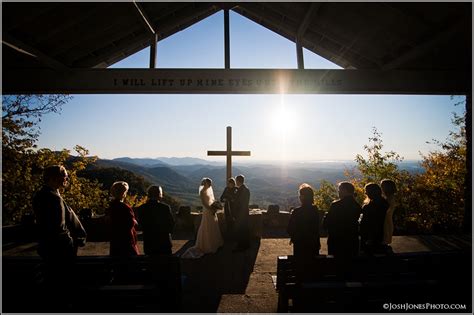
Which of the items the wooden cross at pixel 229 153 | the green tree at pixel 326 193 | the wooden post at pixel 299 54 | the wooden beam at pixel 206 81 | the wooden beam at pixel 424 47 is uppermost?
the wooden post at pixel 299 54

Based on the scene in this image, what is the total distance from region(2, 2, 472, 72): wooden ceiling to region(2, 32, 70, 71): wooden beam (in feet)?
0.06

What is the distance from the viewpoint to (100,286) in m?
3.05

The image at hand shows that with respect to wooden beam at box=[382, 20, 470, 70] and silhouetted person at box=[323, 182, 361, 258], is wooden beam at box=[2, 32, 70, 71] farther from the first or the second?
wooden beam at box=[382, 20, 470, 70]

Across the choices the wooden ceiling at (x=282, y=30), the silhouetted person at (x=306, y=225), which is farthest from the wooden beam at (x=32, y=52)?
the silhouetted person at (x=306, y=225)

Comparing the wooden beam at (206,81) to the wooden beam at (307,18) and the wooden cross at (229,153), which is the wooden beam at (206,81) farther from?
the wooden cross at (229,153)

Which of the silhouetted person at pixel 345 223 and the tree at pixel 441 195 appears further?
the tree at pixel 441 195

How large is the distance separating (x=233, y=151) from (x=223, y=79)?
3731mm

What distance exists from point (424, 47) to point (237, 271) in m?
5.66

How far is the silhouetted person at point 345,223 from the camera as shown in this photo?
3.88m

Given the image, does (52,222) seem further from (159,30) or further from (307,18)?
(307,18)

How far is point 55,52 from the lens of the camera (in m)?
6.23

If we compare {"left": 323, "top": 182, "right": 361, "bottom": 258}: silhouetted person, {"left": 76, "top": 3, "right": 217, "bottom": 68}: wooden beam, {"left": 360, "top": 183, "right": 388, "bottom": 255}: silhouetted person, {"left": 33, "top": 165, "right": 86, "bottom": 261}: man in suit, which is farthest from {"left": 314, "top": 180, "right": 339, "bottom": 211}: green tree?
{"left": 33, "top": 165, "right": 86, "bottom": 261}: man in suit

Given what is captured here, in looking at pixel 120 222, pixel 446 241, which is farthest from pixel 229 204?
pixel 446 241

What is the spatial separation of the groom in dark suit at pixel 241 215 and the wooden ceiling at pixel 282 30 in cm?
389
